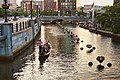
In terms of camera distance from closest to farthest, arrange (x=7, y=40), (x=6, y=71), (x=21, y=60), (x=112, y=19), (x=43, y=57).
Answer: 1. (x=6, y=71)
2. (x=7, y=40)
3. (x=21, y=60)
4. (x=43, y=57)
5. (x=112, y=19)

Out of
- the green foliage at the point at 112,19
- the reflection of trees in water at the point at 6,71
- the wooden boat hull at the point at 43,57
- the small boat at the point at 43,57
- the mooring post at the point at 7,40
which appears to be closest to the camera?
the reflection of trees in water at the point at 6,71

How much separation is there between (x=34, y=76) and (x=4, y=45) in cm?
907

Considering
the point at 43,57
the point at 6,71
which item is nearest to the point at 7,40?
the point at 6,71

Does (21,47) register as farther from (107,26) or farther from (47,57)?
(107,26)

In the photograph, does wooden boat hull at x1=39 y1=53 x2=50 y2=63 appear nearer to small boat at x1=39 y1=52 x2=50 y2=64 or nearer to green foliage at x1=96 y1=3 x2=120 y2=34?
small boat at x1=39 y1=52 x2=50 y2=64

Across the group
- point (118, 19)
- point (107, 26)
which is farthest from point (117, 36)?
point (107, 26)

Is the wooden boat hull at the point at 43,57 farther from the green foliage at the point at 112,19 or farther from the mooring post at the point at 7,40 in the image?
the green foliage at the point at 112,19

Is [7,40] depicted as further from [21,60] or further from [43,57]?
[43,57]

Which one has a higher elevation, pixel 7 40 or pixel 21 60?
pixel 7 40

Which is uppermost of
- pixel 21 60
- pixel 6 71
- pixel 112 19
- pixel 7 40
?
pixel 7 40

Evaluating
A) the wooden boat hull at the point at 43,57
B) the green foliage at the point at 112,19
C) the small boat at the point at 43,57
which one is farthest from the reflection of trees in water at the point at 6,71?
the green foliage at the point at 112,19

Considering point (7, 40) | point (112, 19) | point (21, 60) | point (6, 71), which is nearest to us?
point (6, 71)

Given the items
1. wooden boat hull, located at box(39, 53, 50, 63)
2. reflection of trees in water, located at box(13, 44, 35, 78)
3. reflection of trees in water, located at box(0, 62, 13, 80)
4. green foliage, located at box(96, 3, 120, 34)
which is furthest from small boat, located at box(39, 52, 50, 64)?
green foliage, located at box(96, 3, 120, 34)

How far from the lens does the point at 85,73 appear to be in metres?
37.5
